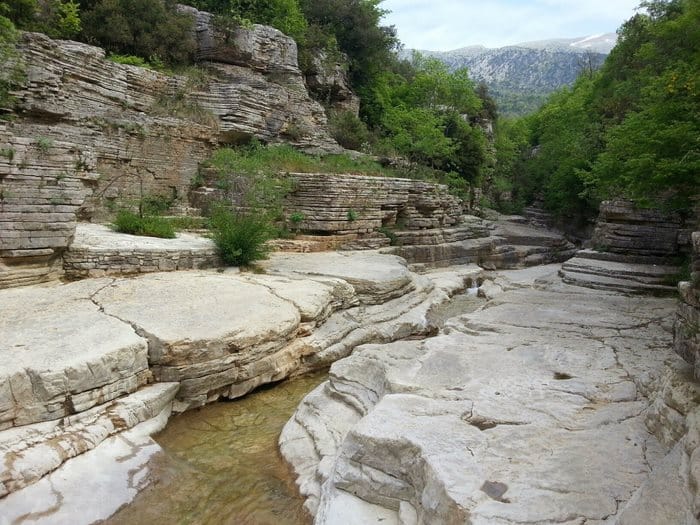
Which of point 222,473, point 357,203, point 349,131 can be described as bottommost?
point 222,473

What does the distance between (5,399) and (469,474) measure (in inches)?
151

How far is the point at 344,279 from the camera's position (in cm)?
889

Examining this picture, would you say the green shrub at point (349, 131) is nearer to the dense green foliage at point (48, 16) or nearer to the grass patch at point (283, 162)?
the grass patch at point (283, 162)

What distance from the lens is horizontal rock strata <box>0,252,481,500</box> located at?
166 inches

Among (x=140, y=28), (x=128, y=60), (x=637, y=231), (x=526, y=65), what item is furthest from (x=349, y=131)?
(x=526, y=65)

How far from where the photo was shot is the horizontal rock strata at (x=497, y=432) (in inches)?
116

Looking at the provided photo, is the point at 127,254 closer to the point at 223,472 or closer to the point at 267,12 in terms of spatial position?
the point at 223,472

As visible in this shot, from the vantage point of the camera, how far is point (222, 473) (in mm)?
4496

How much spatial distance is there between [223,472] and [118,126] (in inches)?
423

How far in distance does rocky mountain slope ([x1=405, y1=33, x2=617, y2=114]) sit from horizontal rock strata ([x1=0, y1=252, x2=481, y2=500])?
87.1 metres

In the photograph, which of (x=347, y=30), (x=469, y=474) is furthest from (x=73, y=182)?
(x=347, y=30)

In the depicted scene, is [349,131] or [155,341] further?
[349,131]

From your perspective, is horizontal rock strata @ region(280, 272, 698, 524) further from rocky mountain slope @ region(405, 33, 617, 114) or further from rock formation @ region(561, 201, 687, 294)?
rocky mountain slope @ region(405, 33, 617, 114)

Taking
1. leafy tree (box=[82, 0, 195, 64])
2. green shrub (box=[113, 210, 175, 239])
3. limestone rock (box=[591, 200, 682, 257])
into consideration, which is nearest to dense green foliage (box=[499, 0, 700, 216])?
limestone rock (box=[591, 200, 682, 257])
